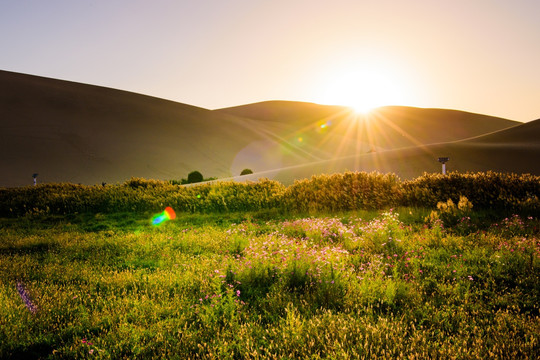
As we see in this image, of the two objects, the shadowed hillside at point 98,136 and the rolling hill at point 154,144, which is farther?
the shadowed hillside at point 98,136

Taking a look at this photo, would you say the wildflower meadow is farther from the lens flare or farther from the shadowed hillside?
the shadowed hillside

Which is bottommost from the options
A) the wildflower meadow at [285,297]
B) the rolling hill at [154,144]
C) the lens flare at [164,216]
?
the lens flare at [164,216]

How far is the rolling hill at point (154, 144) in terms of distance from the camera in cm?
3525

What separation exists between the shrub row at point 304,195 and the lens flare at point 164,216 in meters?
0.32

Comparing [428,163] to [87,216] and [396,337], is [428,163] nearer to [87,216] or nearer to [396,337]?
[87,216]

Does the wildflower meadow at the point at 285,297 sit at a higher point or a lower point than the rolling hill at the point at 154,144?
lower

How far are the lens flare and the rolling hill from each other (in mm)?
16328

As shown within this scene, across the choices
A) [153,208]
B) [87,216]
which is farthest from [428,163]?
[87,216]

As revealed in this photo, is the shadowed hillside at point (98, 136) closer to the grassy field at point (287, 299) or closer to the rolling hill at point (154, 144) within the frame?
the rolling hill at point (154, 144)

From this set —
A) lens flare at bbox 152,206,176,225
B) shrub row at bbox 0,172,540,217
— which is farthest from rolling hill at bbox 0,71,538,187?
lens flare at bbox 152,206,176,225

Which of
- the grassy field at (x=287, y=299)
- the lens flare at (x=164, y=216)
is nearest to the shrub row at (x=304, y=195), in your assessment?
the lens flare at (x=164, y=216)

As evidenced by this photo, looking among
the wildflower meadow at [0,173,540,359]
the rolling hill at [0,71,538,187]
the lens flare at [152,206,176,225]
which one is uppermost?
the rolling hill at [0,71,538,187]

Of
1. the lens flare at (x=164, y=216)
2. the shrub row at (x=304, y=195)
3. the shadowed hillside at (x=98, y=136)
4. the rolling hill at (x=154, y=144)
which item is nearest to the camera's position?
the shrub row at (x=304, y=195)

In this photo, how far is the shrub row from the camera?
31.7 ft
